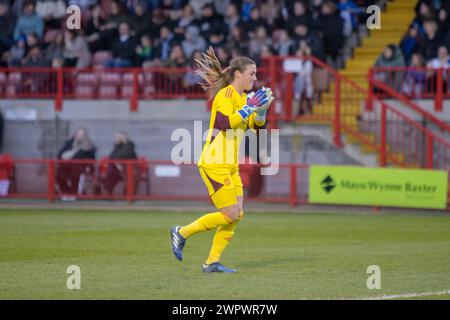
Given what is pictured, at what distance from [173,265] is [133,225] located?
244 inches

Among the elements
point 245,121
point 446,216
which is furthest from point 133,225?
point 245,121

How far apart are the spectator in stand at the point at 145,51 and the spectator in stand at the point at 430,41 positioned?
20.9 ft

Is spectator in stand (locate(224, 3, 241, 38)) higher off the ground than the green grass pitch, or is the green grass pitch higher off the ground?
spectator in stand (locate(224, 3, 241, 38))

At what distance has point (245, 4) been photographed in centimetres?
2691

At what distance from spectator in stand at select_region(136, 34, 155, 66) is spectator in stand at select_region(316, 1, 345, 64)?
160 inches

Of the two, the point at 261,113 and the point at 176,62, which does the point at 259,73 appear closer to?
the point at 176,62

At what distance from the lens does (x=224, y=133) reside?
38.7 ft

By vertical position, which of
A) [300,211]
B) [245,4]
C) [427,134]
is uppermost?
[245,4]

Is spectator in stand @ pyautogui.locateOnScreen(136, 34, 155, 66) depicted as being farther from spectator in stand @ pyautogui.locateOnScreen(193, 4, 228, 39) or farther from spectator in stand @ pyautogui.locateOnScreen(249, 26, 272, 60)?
spectator in stand @ pyautogui.locateOnScreen(249, 26, 272, 60)

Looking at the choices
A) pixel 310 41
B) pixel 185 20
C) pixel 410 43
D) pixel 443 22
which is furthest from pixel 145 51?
pixel 443 22

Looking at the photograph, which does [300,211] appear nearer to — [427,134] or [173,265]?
[427,134]

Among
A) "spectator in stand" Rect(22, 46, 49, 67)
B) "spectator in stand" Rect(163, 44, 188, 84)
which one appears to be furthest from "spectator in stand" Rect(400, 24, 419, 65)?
"spectator in stand" Rect(22, 46, 49, 67)

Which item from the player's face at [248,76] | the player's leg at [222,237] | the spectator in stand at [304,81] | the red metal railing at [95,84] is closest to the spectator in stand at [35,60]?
the red metal railing at [95,84]

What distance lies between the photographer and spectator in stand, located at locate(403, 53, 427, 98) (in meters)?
23.3
